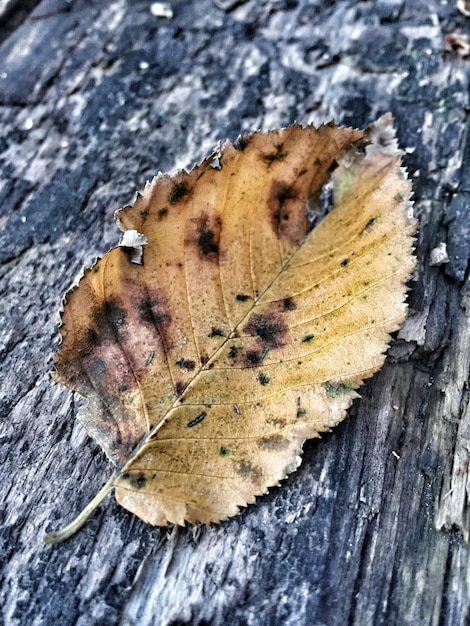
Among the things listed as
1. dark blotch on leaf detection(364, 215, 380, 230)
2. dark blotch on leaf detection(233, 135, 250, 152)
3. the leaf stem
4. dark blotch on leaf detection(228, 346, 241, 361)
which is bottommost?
dark blotch on leaf detection(364, 215, 380, 230)

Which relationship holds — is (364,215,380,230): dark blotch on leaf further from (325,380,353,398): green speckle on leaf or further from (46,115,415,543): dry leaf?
(325,380,353,398): green speckle on leaf

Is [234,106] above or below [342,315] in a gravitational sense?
above

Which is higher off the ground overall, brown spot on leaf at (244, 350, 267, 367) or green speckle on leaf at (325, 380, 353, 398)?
brown spot on leaf at (244, 350, 267, 367)

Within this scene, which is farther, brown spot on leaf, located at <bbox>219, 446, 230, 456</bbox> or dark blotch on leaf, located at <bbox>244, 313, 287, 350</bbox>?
dark blotch on leaf, located at <bbox>244, 313, 287, 350</bbox>

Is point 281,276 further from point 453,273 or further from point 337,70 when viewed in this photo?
point 337,70

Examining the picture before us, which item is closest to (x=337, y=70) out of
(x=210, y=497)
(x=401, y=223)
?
(x=401, y=223)

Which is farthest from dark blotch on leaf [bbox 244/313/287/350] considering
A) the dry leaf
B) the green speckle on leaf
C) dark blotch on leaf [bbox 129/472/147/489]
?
dark blotch on leaf [bbox 129/472/147/489]

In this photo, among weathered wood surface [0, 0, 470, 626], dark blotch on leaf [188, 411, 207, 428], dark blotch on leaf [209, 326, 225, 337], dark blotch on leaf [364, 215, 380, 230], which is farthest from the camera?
dark blotch on leaf [364, 215, 380, 230]

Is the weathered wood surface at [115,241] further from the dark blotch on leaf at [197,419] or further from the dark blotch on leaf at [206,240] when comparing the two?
the dark blotch on leaf at [206,240]
